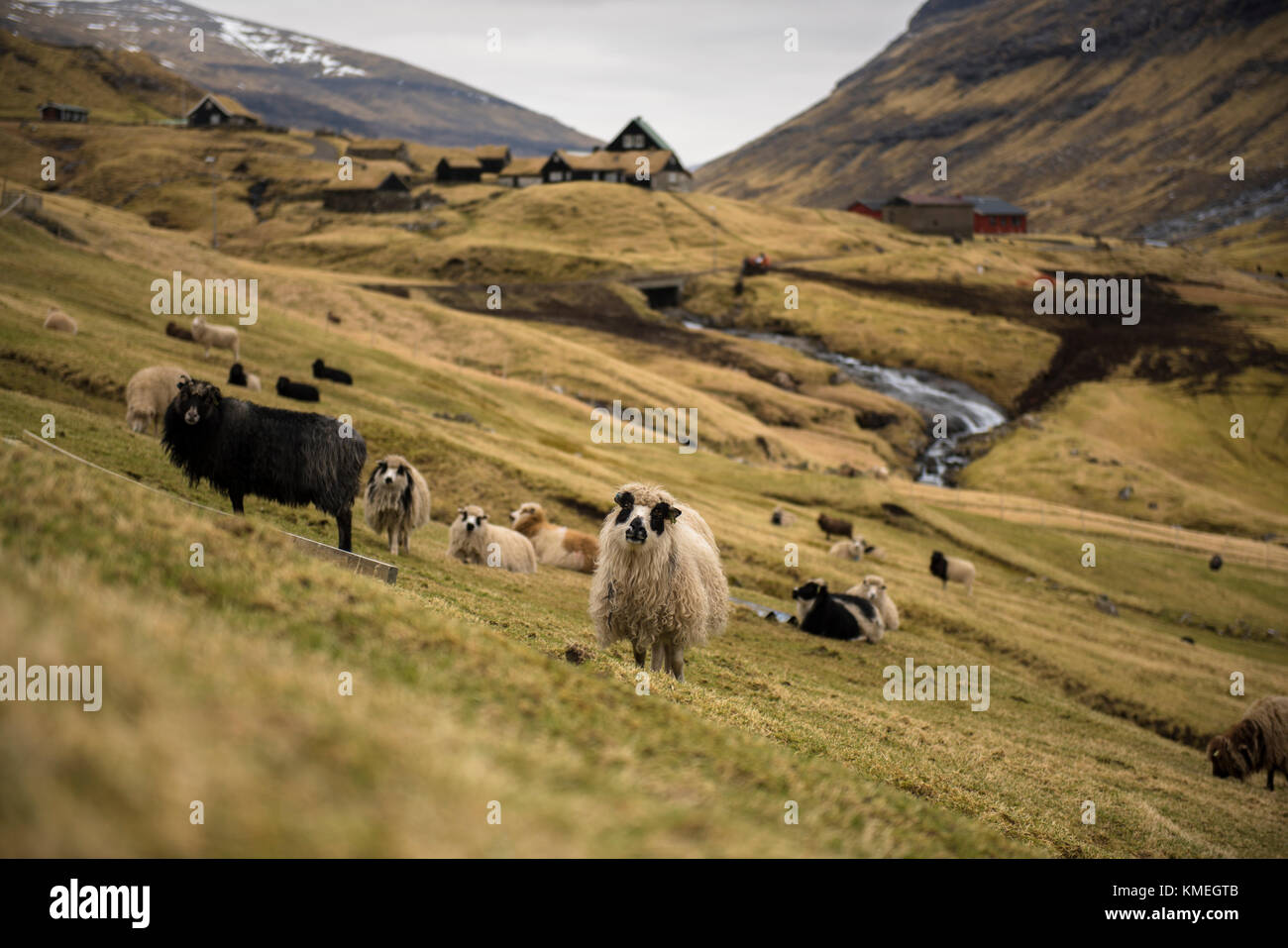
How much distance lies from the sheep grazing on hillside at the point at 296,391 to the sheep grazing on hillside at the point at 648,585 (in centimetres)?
2107

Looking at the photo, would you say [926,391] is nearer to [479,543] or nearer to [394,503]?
[479,543]

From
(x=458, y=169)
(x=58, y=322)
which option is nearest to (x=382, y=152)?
(x=458, y=169)

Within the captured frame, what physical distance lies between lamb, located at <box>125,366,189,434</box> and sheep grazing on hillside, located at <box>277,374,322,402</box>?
6.46 meters

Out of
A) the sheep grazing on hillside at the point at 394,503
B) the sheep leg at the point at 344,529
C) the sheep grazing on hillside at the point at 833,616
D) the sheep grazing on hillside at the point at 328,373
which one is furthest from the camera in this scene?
the sheep grazing on hillside at the point at 328,373

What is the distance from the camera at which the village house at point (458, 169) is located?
16675 cm

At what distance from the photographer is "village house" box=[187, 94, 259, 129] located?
16062cm

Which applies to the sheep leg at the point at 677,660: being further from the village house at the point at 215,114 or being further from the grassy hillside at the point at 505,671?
the village house at the point at 215,114

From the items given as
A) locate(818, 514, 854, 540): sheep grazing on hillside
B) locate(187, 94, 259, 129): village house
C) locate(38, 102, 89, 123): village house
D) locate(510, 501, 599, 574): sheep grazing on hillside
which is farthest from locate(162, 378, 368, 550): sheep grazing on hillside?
locate(187, 94, 259, 129): village house

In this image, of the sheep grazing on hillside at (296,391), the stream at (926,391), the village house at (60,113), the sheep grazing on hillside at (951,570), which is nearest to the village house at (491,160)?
the village house at (60,113)

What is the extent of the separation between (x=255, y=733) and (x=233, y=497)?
47.6 ft

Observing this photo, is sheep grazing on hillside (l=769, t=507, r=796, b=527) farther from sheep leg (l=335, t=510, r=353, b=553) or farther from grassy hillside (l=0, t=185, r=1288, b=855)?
sheep leg (l=335, t=510, r=353, b=553)

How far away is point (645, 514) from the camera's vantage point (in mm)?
14258
